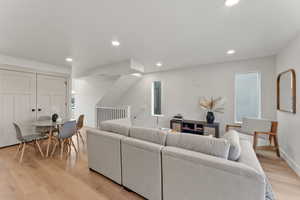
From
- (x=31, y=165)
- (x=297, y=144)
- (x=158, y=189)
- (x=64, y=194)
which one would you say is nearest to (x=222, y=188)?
(x=158, y=189)

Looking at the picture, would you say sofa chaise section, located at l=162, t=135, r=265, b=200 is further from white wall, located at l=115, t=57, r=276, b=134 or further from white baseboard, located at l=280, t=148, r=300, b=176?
white wall, located at l=115, t=57, r=276, b=134

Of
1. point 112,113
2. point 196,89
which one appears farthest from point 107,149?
point 196,89

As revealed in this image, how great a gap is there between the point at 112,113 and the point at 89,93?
1.92 metres

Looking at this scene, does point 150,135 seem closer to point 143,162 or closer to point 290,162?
point 143,162

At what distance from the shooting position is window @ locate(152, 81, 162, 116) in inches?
217

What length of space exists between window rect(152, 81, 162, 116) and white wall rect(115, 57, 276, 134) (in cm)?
17

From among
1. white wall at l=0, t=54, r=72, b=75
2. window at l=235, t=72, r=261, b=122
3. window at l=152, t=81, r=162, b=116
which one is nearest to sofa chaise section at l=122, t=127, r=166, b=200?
window at l=235, t=72, r=261, b=122

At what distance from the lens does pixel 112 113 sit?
197 inches

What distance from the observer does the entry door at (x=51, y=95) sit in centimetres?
413

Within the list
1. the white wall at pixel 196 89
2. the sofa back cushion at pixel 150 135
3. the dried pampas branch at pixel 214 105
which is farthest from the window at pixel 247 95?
the sofa back cushion at pixel 150 135

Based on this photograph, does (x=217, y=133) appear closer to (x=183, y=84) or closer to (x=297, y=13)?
(x=183, y=84)

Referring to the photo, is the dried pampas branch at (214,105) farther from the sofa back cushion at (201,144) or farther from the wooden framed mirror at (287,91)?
the sofa back cushion at (201,144)

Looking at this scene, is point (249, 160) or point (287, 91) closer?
point (249, 160)

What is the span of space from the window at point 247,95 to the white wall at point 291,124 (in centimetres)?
63
